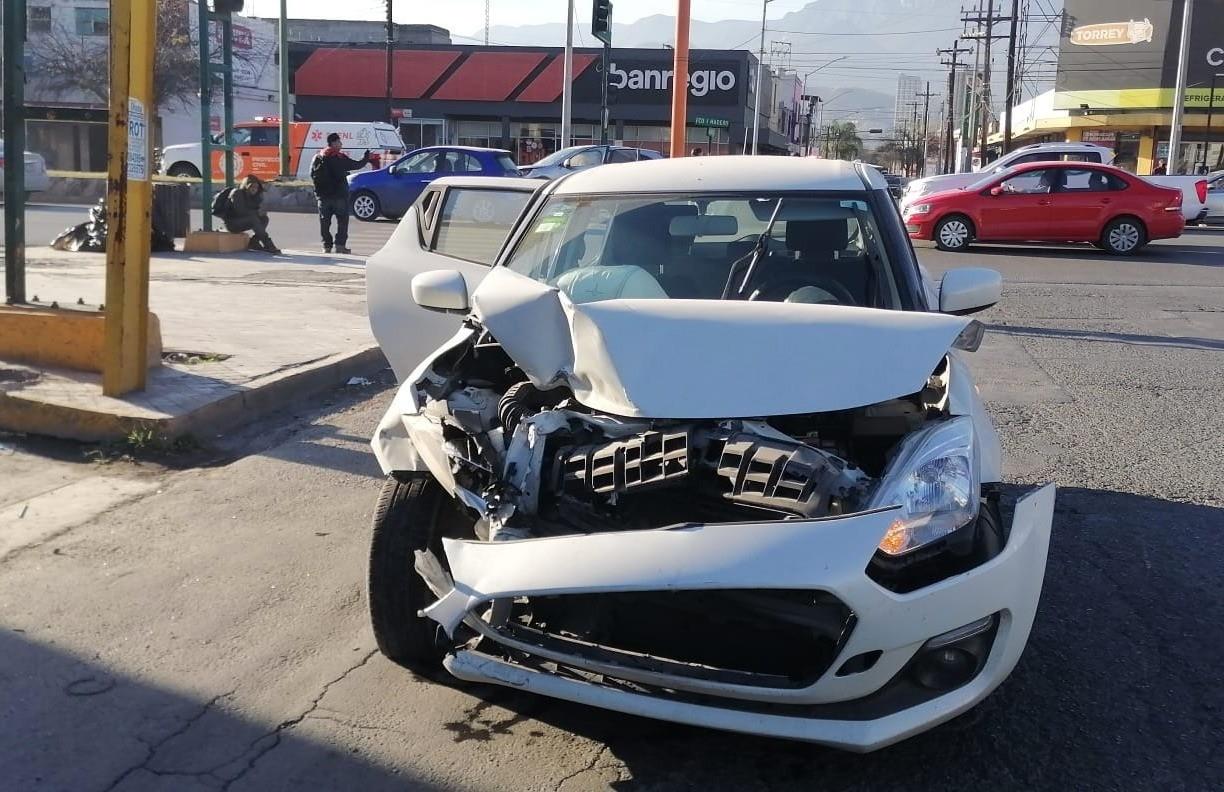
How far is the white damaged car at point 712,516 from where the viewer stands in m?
2.72

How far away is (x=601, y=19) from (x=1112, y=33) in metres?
38.5

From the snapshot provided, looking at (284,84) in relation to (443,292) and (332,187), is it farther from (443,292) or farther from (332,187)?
(443,292)

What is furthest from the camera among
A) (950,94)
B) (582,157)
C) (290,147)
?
(950,94)

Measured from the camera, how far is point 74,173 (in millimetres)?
26547

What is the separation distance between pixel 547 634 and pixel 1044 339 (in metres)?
8.74

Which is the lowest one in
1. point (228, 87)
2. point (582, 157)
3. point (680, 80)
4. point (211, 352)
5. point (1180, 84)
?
point (211, 352)

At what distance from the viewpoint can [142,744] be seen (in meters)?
3.23

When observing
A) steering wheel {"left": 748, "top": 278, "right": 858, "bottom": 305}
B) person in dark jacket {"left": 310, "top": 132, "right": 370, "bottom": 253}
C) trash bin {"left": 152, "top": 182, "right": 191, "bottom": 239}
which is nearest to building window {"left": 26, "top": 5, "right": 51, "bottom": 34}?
trash bin {"left": 152, "top": 182, "right": 191, "bottom": 239}

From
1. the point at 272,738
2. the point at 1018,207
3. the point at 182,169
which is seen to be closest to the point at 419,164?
the point at 182,169

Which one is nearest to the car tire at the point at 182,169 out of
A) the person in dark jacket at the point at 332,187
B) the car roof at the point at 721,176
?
the person in dark jacket at the point at 332,187

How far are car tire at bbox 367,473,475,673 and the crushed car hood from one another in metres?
0.50

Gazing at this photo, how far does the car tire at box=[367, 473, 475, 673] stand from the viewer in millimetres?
3525

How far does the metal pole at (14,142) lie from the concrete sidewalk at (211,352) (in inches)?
16.4

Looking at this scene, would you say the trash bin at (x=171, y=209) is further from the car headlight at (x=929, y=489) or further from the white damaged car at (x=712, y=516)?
the car headlight at (x=929, y=489)
